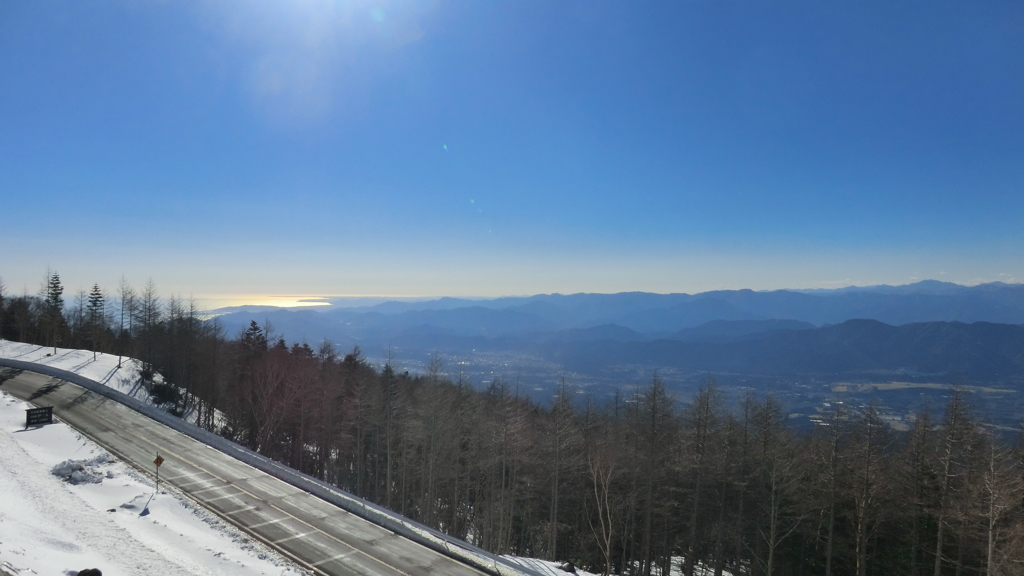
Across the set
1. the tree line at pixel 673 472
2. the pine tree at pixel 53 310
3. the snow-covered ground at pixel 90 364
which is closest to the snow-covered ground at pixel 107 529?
the tree line at pixel 673 472

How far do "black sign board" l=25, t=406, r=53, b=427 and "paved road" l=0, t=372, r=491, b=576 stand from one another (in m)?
1.26

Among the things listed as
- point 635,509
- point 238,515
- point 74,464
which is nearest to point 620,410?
point 635,509

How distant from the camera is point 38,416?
1217 inches

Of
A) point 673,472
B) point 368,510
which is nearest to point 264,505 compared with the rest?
point 368,510

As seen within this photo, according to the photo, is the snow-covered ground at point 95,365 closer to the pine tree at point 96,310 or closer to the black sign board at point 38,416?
the pine tree at point 96,310

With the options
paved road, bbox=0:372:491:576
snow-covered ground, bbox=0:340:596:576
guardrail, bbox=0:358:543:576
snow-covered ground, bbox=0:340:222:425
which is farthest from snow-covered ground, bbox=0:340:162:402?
snow-covered ground, bbox=0:340:596:576

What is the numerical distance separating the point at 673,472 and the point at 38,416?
151 feet

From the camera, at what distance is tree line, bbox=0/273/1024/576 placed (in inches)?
997

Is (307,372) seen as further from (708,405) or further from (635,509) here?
(708,405)

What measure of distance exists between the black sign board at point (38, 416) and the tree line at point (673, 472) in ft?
48.2

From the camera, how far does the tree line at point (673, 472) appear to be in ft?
83.1

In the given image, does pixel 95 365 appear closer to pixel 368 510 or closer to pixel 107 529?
pixel 107 529

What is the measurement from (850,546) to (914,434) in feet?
28.9

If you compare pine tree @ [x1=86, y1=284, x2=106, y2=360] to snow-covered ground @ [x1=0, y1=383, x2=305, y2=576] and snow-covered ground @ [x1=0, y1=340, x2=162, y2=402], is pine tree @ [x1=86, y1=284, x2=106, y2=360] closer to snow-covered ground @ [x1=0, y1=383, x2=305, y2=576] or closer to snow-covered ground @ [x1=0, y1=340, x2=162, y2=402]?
snow-covered ground @ [x1=0, y1=340, x2=162, y2=402]
